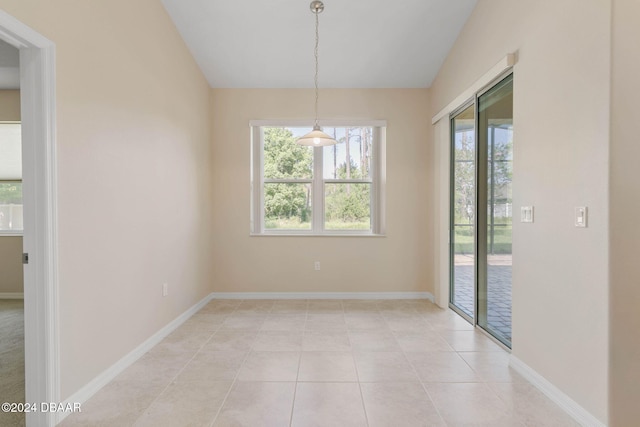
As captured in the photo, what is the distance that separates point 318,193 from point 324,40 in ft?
6.36

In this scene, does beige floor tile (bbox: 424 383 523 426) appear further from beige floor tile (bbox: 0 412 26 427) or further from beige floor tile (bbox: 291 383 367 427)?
beige floor tile (bbox: 0 412 26 427)

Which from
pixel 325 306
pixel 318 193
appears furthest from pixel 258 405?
pixel 318 193

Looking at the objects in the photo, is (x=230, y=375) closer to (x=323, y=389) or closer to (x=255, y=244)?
(x=323, y=389)

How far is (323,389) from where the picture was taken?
2.39m

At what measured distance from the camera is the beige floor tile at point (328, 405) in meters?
2.02

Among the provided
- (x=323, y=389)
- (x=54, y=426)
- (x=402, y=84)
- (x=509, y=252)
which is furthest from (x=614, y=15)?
(x=54, y=426)

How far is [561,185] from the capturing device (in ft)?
7.21

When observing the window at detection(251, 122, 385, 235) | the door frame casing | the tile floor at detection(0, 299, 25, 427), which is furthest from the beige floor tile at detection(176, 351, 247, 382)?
the window at detection(251, 122, 385, 235)

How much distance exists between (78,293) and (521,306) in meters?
3.07

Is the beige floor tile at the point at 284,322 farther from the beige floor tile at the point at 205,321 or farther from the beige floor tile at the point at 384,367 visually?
the beige floor tile at the point at 384,367

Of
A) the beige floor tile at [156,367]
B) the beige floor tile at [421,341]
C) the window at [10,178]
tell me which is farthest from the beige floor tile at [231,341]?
the window at [10,178]

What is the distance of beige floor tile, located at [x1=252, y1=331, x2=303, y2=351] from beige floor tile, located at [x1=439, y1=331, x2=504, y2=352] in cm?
141

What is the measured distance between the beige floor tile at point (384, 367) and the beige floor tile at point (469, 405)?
0.69ft

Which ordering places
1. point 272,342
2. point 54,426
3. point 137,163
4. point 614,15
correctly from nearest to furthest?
1. point 614,15
2. point 54,426
3. point 137,163
4. point 272,342
